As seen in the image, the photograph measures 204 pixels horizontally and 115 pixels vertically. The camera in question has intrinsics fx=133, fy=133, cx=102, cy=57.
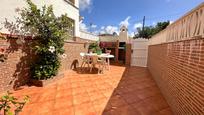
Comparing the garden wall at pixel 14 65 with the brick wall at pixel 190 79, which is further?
the garden wall at pixel 14 65

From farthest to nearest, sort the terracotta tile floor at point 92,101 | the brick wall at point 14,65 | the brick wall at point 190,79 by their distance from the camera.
Result: the brick wall at point 14,65, the terracotta tile floor at point 92,101, the brick wall at point 190,79

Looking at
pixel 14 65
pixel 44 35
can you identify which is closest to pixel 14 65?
pixel 14 65

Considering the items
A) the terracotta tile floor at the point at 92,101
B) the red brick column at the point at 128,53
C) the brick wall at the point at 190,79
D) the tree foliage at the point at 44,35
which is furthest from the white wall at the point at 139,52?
the brick wall at the point at 190,79

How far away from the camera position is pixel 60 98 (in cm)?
336

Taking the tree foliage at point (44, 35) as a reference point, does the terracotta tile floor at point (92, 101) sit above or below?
below

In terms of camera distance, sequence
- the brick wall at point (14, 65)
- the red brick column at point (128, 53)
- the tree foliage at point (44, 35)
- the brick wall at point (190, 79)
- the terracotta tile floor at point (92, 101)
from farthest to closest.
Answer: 1. the red brick column at point (128, 53)
2. the tree foliage at point (44, 35)
3. the brick wall at point (14, 65)
4. the terracotta tile floor at point (92, 101)
5. the brick wall at point (190, 79)

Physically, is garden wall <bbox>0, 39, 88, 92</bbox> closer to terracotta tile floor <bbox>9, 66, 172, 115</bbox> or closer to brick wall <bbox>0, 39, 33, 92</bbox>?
brick wall <bbox>0, 39, 33, 92</bbox>

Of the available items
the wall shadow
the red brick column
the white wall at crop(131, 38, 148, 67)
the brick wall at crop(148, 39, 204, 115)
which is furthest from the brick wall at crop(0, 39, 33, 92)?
the white wall at crop(131, 38, 148, 67)

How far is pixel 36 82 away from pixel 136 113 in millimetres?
3266

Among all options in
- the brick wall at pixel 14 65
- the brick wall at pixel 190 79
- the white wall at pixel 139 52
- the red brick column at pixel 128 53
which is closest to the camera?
the brick wall at pixel 190 79

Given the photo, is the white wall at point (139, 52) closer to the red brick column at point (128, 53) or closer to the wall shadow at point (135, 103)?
the red brick column at point (128, 53)

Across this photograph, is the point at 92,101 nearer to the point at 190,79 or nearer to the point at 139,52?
the point at 190,79

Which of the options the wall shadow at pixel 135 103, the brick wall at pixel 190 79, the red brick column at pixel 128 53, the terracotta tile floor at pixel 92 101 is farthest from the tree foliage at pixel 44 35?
the red brick column at pixel 128 53

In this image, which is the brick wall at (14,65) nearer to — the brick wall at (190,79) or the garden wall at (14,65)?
the garden wall at (14,65)
